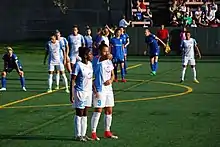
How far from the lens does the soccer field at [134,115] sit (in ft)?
41.0

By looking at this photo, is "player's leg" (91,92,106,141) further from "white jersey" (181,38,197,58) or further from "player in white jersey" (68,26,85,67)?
"white jersey" (181,38,197,58)

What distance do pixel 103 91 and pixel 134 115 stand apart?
343 centimetres

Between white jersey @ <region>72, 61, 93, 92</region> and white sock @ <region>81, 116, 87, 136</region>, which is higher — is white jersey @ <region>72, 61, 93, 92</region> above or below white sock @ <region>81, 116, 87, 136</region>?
above

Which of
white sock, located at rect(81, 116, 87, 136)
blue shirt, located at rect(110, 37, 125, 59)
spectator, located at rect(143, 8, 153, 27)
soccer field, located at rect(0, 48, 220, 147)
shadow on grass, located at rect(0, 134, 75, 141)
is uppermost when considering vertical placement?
spectator, located at rect(143, 8, 153, 27)

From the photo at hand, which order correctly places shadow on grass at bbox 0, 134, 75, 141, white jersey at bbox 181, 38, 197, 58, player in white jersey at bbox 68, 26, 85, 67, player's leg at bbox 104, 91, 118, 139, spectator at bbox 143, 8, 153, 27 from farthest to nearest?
spectator at bbox 143, 8, 153, 27 → white jersey at bbox 181, 38, 197, 58 → player in white jersey at bbox 68, 26, 85, 67 → shadow on grass at bbox 0, 134, 75, 141 → player's leg at bbox 104, 91, 118, 139

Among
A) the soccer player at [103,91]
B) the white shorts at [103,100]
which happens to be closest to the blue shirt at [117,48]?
the soccer player at [103,91]

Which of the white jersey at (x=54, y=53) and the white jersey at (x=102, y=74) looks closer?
the white jersey at (x=102, y=74)

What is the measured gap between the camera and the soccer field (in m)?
12.5

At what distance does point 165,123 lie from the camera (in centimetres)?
1458

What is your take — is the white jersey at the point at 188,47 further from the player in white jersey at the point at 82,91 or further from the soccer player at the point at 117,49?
the player in white jersey at the point at 82,91

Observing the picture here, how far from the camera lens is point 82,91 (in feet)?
40.2

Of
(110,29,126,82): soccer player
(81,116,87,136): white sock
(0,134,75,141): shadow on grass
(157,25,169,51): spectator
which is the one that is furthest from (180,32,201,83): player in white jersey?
(157,25,169,51): spectator

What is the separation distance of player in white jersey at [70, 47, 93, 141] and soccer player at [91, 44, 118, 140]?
181mm

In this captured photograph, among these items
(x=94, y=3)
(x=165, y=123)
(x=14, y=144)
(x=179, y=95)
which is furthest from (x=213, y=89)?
(x=94, y=3)
